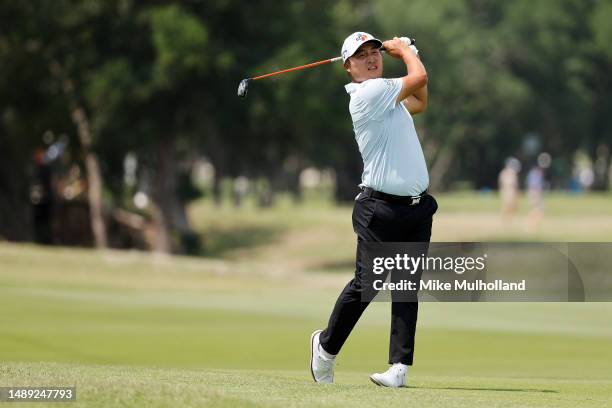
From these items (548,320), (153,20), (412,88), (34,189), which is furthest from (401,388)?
(34,189)

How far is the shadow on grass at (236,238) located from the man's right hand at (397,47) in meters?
40.5

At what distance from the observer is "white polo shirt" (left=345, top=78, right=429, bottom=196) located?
886 centimetres

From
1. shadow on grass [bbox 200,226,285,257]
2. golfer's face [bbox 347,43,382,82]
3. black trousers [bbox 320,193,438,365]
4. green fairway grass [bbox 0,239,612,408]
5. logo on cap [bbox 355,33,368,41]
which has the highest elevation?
logo on cap [bbox 355,33,368,41]

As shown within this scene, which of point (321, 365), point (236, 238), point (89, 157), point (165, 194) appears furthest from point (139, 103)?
point (321, 365)

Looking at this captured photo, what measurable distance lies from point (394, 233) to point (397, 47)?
1.22 metres

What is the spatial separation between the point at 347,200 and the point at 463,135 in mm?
9842

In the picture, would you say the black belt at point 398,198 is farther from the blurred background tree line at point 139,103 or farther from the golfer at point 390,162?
the blurred background tree line at point 139,103

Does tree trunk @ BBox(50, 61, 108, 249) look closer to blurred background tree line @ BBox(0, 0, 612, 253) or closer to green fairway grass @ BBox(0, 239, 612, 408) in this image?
blurred background tree line @ BBox(0, 0, 612, 253)

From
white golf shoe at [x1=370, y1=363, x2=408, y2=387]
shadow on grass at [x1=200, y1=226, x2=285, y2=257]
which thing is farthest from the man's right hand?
shadow on grass at [x1=200, y1=226, x2=285, y2=257]

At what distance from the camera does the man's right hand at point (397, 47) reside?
9016mm

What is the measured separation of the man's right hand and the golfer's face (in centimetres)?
10

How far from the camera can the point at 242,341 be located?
15984mm

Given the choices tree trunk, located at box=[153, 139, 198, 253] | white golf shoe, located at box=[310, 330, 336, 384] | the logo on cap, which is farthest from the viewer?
tree trunk, located at box=[153, 139, 198, 253]

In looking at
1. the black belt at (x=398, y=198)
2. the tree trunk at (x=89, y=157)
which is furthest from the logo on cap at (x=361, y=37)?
the tree trunk at (x=89, y=157)
